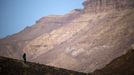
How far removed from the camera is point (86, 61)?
57.4m

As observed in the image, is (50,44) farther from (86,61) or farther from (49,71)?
(49,71)

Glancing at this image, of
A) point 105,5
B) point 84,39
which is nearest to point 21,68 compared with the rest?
point 84,39

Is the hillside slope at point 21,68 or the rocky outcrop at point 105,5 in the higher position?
the rocky outcrop at point 105,5

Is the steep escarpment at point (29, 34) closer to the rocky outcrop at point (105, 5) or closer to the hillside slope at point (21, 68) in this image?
the rocky outcrop at point (105, 5)

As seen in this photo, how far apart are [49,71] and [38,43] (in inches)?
2653

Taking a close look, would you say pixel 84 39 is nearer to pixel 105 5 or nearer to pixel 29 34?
pixel 105 5

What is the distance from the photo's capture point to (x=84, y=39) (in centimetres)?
6981

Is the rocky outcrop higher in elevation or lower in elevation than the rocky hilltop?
higher

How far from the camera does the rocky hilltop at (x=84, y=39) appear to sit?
57344 millimetres

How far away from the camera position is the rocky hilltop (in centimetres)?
5734

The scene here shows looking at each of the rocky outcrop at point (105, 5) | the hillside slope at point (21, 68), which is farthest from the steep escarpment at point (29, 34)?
the hillside slope at point (21, 68)

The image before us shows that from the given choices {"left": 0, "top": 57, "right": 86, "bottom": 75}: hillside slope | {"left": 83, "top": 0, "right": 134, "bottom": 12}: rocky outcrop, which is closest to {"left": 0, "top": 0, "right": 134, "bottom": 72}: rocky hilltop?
{"left": 83, "top": 0, "right": 134, "bottom": 12}: rocky outcrop

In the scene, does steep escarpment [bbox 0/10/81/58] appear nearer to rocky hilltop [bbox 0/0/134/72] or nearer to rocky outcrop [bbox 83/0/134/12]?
rocky hilltop [bbox 0/0/134/72]

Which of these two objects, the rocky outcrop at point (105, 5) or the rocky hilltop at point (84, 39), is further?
the rocky outcrop at point (105, 5)
